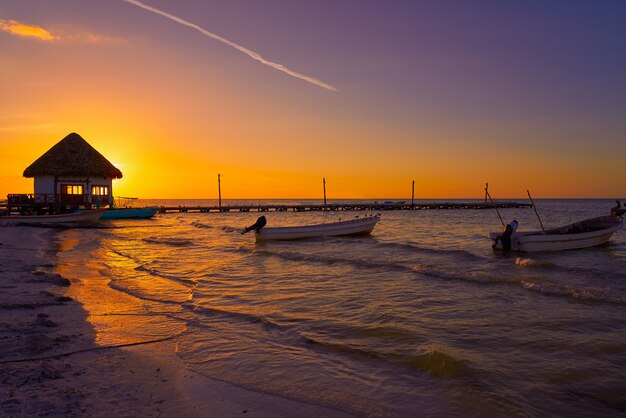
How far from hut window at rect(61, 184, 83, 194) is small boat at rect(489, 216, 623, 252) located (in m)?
37.2

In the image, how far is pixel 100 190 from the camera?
137 ft

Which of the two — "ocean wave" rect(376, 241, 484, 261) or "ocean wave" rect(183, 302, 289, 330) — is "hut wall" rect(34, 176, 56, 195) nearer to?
"ocean wave" rect(376, 241, 484, 261)

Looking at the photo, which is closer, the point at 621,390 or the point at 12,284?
the point at 621,390

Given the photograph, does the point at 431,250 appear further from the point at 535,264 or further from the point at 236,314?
the point at 236,314

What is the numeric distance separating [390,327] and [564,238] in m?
16.3

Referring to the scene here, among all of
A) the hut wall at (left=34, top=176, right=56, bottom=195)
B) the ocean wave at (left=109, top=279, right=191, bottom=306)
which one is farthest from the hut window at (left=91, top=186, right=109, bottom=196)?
the ocean wave at (left=109, top=279, right=191, bottom=306)

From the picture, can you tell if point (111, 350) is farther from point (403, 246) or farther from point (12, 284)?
point (403, 246)

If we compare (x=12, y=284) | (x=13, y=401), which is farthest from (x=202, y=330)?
(x=12, y=284)

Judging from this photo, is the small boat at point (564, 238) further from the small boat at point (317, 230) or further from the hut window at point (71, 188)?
the hut window at point (71, 188)

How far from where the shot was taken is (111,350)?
5723mm

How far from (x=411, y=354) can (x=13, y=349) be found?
529 cm

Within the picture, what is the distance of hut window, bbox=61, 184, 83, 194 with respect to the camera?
39812 millimetres

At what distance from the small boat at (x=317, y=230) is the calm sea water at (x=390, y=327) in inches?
336

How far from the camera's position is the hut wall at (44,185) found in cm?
3947
